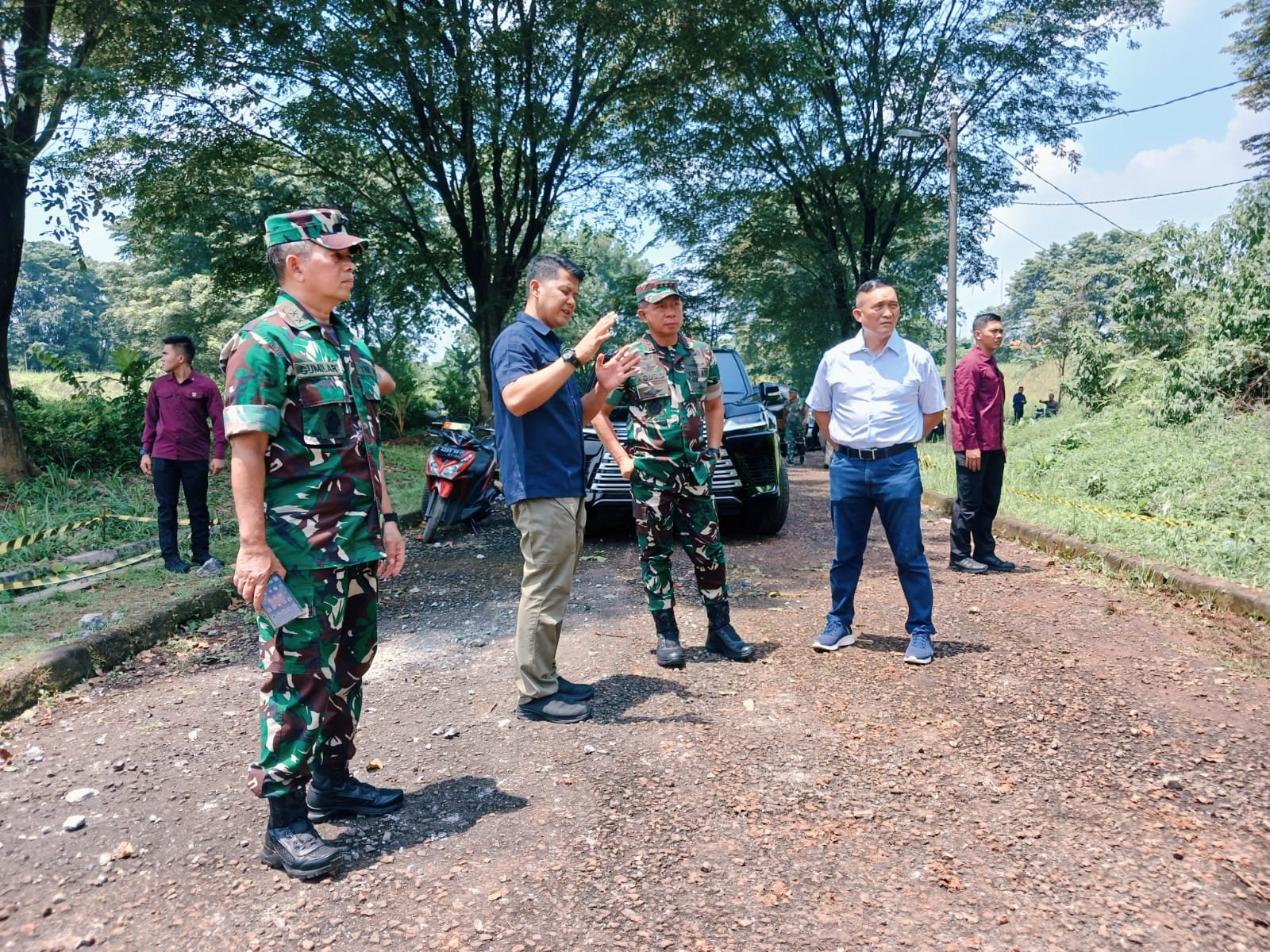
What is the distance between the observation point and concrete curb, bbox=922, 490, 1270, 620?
16.3 ft

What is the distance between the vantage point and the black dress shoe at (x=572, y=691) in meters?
3.87

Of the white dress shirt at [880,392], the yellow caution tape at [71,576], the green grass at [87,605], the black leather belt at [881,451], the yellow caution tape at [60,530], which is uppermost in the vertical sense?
the white dress shirt at [880,392]

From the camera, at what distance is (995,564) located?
21.9 ft

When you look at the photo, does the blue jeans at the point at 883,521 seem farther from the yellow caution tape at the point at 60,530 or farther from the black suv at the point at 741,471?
the yellow caution tape at the point at 60,530

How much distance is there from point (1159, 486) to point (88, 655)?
8649 mm

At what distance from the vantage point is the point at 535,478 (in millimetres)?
3635

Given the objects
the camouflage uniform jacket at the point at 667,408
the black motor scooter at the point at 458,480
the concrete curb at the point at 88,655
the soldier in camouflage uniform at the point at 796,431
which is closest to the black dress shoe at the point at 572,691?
Result: the camouflage uniform jacket at the point at 667,408

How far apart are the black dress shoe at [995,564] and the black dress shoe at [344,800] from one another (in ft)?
16.7

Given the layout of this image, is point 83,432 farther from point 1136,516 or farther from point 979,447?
point 1136,516

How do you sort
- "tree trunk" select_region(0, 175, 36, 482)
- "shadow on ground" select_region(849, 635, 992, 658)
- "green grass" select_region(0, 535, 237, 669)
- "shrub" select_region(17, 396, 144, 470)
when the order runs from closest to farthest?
"shadow on ground" select_region(849, 635, 992, 658)
"green grass" select_region(0, 535, 237, 669)
"tree trunk" select_region(0, 175, 36, 482)
"shrub" select_region(17, 396, 144, 470)

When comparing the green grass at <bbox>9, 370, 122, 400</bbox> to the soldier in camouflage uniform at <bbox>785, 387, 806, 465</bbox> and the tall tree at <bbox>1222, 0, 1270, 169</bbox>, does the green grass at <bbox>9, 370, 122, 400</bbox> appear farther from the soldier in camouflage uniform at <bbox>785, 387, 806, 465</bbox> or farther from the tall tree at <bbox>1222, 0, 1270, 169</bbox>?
the tall tree at <bbox>1222, 0, 1270, 169</bbox>

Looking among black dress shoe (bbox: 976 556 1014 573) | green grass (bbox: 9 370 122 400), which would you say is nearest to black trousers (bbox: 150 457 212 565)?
black dress shoe (bbox: 976 556 1014 573)

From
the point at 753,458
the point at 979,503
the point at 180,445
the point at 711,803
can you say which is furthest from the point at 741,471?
the point at 711,803

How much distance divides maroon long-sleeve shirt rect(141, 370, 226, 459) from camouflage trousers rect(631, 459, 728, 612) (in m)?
3.83
